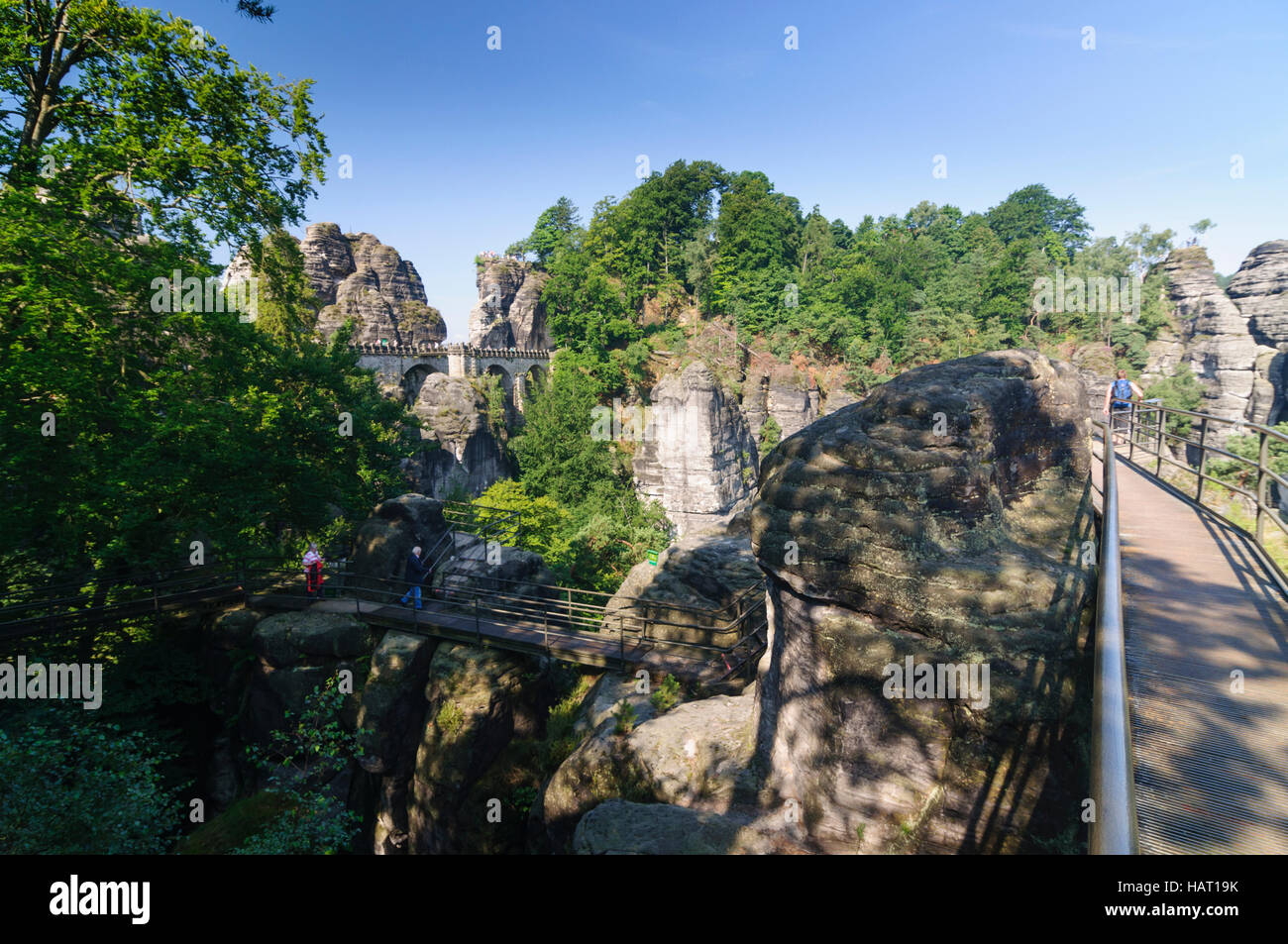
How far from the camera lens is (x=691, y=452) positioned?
33.8m

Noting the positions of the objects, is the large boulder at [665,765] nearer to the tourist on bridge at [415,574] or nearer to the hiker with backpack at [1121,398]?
the tourist on bridge at [415,574]

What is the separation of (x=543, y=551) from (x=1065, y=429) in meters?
20.6

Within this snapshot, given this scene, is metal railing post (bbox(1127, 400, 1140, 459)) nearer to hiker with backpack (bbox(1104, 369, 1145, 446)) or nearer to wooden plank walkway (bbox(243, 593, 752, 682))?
hiker with backpack (bbox(1104, 369, 1145, 446))

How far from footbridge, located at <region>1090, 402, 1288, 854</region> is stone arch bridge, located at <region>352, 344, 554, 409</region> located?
3987 cm

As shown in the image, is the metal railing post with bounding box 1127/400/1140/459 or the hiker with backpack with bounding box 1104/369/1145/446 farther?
the hiker with backpack with bounding box 1104/369/1145/446

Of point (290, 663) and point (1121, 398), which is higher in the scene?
point (1121, 398)

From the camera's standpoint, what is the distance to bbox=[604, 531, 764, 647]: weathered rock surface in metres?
10.6

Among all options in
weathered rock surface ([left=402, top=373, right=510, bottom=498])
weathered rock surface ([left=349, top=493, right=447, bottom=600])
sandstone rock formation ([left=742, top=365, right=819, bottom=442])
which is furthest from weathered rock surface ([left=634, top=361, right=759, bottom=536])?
weathered rock surface ([left=349, top=493, right=447, bottom=600])

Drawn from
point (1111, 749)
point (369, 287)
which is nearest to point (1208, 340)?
point (1111, 749)

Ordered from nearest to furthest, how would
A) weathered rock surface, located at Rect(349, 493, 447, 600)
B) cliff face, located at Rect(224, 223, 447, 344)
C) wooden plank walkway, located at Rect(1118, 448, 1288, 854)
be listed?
wooden plank walkway, located at Rect(1118, 448, 1288, 854), weathered rock surface, located at Rect(349, 493, 447, 600), cliff face, located at Rect(224, 223, 447, 344)

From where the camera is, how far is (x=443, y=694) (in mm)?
10945

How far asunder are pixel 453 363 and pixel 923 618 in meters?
42.4

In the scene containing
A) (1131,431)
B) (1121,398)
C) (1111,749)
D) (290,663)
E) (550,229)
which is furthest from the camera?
(550,229)

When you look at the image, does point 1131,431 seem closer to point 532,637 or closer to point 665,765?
point 665,765
